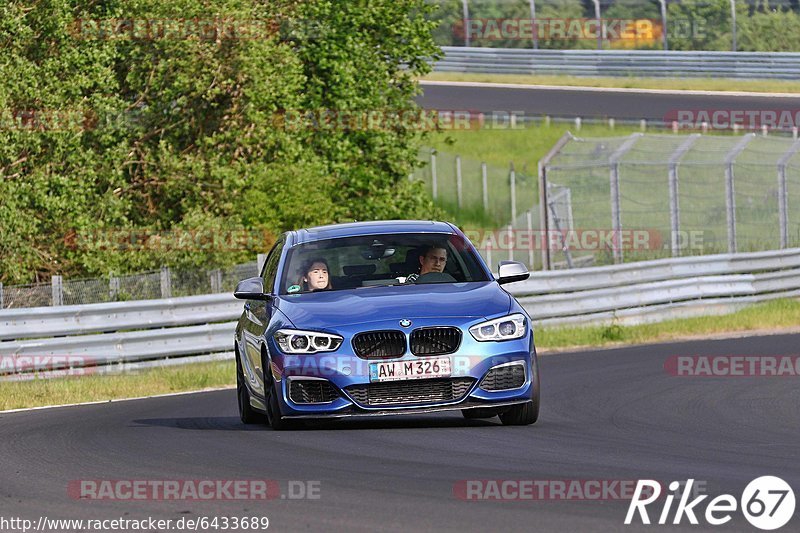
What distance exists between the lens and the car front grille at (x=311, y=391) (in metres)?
Answer: 11.0

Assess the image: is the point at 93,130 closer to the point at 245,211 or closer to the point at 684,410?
the point at 245,211

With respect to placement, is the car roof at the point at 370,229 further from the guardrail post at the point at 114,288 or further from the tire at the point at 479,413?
the guardrail post at the point at 114,288

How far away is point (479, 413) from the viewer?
1150 centimetres

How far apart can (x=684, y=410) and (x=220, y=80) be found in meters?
16.7

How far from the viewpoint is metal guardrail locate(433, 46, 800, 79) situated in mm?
50250

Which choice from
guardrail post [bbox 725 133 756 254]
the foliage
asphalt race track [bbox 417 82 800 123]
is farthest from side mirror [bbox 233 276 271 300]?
asphalt race track [bbox 417 82 800 123]

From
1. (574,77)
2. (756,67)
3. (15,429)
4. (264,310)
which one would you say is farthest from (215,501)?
(574,77)

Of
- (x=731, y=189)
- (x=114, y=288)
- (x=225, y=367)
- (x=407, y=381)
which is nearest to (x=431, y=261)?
(x=407, y=381)

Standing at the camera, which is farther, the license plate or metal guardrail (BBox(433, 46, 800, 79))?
metal guardrail (BBox(433, 46, 800, 79))

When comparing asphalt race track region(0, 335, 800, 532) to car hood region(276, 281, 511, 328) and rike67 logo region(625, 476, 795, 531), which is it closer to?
rike67 logo region(625, 476, 795, 531)

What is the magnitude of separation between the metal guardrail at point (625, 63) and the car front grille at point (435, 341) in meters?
40.1

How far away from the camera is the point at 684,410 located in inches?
501

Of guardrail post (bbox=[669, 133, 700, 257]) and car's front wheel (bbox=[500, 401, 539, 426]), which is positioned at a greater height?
car's front wheel (bbox=[500, 401, 539, 426])

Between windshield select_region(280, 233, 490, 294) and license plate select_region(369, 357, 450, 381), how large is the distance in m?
1.27
